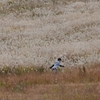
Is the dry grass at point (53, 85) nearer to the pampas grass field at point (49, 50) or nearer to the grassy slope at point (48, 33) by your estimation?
the pampas grass field at point (49, 50)

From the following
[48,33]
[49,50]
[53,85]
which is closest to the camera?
[53,85]

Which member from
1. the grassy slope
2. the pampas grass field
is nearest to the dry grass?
the pampas grass field

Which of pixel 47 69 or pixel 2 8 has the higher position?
pixel 2 8

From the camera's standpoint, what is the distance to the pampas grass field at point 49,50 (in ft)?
45.6

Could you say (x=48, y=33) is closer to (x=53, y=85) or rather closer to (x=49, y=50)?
(x=49, y=50)

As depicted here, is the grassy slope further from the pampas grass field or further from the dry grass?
the dry grass

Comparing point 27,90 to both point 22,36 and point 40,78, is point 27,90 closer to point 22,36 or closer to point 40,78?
point 40,78

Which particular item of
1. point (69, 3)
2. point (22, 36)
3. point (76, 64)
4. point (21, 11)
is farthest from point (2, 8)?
point (76, 64)

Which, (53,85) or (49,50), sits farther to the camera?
(49,50)

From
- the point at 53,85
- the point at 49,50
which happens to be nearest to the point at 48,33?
the point at 49,50

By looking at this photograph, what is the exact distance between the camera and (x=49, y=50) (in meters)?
23.9

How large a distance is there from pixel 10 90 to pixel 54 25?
22.7 m

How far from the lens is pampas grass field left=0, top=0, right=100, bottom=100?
13.9 metres

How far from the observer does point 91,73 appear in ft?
55.9
